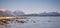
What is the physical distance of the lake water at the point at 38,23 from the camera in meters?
1.47

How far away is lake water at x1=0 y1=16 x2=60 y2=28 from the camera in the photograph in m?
1.47

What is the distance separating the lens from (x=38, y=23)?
1.48 m

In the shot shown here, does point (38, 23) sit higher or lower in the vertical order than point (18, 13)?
lower

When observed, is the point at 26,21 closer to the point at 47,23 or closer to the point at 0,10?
the point at 47,23

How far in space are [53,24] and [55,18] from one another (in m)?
0.11

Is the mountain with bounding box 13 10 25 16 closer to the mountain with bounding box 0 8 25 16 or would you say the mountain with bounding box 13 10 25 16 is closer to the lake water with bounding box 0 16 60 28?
the mountain with bounding box 0 8 25 16

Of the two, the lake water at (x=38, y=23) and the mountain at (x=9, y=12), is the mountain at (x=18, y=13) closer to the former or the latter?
the mountain at (x=9, y=12)

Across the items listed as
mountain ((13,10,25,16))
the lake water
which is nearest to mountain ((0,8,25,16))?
mountain ((13,10,25,16))

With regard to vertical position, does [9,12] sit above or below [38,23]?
above

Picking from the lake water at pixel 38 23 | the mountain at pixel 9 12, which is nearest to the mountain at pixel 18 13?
the mountain at pixel 9 12

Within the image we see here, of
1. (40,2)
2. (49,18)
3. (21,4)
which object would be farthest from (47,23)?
(21,4)

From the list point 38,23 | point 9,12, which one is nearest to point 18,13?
point 9,12

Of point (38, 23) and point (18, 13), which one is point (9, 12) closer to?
point (18, 13)

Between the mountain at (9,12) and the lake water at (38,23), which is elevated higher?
the mountain at (9,12)
